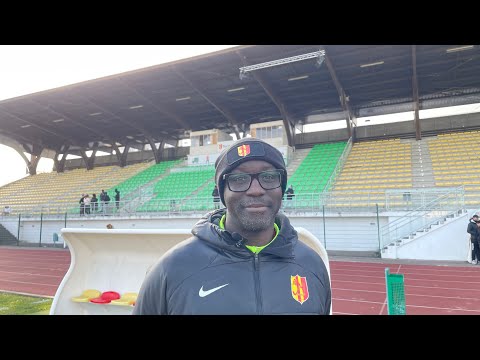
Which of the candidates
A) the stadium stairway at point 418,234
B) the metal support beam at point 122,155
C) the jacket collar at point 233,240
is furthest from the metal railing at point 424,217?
the metal support beam at point 122,155

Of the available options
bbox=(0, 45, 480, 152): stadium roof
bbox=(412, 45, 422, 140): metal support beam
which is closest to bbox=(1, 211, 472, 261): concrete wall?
bbox=(0, 45, 480, 152): stadium roof

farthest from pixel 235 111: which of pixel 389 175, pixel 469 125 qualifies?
pixel 469 125

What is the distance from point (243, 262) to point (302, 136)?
81.4 ft

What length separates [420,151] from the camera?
2003 centimetres

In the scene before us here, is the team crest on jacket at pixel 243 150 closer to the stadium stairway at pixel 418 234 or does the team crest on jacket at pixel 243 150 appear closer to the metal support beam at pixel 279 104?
the stadium stairway at pixel 418 234

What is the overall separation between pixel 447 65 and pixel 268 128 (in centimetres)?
1190

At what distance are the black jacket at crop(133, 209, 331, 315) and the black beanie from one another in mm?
320

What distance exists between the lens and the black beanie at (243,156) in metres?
1.78

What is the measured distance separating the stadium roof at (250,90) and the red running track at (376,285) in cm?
1161

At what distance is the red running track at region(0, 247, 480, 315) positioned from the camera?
6.07m

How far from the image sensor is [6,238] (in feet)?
71.9

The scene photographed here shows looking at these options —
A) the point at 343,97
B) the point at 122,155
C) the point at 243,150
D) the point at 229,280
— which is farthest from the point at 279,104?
the point at 229,280

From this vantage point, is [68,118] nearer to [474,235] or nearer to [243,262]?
[474,235]

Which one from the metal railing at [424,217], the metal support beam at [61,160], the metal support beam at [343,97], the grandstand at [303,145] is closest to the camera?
the metal railing at [424,217]
